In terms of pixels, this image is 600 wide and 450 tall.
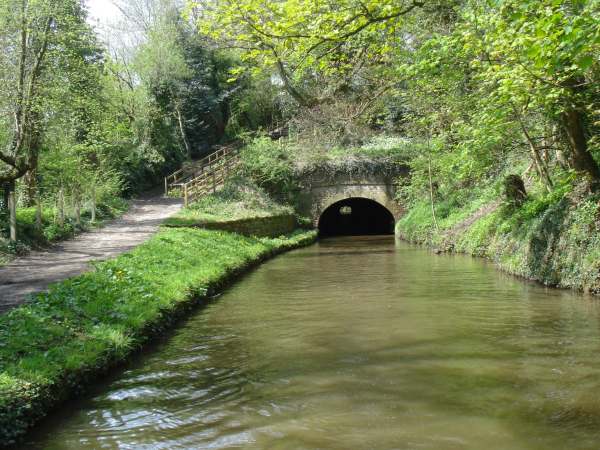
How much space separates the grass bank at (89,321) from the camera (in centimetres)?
504

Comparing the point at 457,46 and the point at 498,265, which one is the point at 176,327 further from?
the point at 498,265

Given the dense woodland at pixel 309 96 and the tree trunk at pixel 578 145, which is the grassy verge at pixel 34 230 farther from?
the tree trunk at pixel 578 145

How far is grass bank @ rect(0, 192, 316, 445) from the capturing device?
504cm

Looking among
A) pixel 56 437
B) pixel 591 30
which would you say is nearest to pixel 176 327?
pixel 56 437

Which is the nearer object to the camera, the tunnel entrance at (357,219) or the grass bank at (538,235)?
the grass bank at (538,235)

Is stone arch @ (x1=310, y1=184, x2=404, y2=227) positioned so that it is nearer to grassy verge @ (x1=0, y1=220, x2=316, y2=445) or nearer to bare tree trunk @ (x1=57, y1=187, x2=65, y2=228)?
bare tree trunk @ (x1=57, y1=187, x2=65, y2=228)

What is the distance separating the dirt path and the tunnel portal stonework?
7.25m

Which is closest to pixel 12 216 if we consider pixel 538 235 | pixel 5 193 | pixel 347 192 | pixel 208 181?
pixel 5 193

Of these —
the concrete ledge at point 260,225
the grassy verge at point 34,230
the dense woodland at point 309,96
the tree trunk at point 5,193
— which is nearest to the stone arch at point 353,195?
the dense woodland at point 309,96

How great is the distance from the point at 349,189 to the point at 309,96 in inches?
194

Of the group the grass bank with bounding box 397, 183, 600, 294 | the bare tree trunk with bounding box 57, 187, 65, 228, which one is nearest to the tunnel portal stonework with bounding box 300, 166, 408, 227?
the grass bank with bounding box 397, 183, 600, 294

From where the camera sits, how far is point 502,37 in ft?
28.6

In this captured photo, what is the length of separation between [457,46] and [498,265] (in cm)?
613

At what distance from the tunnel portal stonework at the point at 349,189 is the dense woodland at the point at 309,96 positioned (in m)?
0.85
